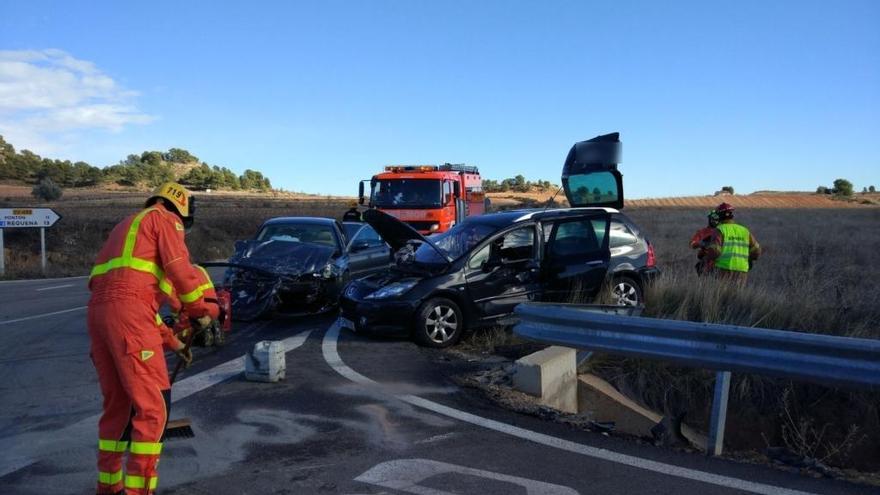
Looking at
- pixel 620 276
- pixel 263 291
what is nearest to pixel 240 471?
pixel 263 291

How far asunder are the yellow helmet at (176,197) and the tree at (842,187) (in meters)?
112

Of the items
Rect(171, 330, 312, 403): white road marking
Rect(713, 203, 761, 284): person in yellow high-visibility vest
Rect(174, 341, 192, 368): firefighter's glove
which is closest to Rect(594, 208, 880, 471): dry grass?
Rect(713, 203, 761, 284): person in yellow high-visibility vest

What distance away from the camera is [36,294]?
14.5m

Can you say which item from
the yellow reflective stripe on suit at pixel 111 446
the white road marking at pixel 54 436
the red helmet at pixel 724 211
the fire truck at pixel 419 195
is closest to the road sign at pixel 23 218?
the fire truck at pixel 419 195

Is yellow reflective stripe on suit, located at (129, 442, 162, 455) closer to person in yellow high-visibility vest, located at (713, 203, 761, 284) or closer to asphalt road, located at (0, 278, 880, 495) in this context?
asphalt road, located at (0, 278, 880, 495)

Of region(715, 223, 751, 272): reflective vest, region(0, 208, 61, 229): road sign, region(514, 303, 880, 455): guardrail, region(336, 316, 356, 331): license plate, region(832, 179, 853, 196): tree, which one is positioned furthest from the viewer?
region(832, 179, 853, 196): tree

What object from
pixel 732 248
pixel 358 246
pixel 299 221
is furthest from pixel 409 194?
pixel 732 248

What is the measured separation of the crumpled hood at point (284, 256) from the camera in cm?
973

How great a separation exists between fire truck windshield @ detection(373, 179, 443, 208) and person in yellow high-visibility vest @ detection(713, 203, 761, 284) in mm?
9767

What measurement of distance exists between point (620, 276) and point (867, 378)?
4645 millimetres

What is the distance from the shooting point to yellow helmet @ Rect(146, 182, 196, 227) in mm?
3867

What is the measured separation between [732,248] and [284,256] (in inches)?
249

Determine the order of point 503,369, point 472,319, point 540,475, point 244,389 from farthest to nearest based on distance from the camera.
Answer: point 472,319, point 503,369, point 244,389, point 540,475

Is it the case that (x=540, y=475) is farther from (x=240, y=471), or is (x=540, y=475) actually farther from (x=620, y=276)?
(x=620, y=276)
